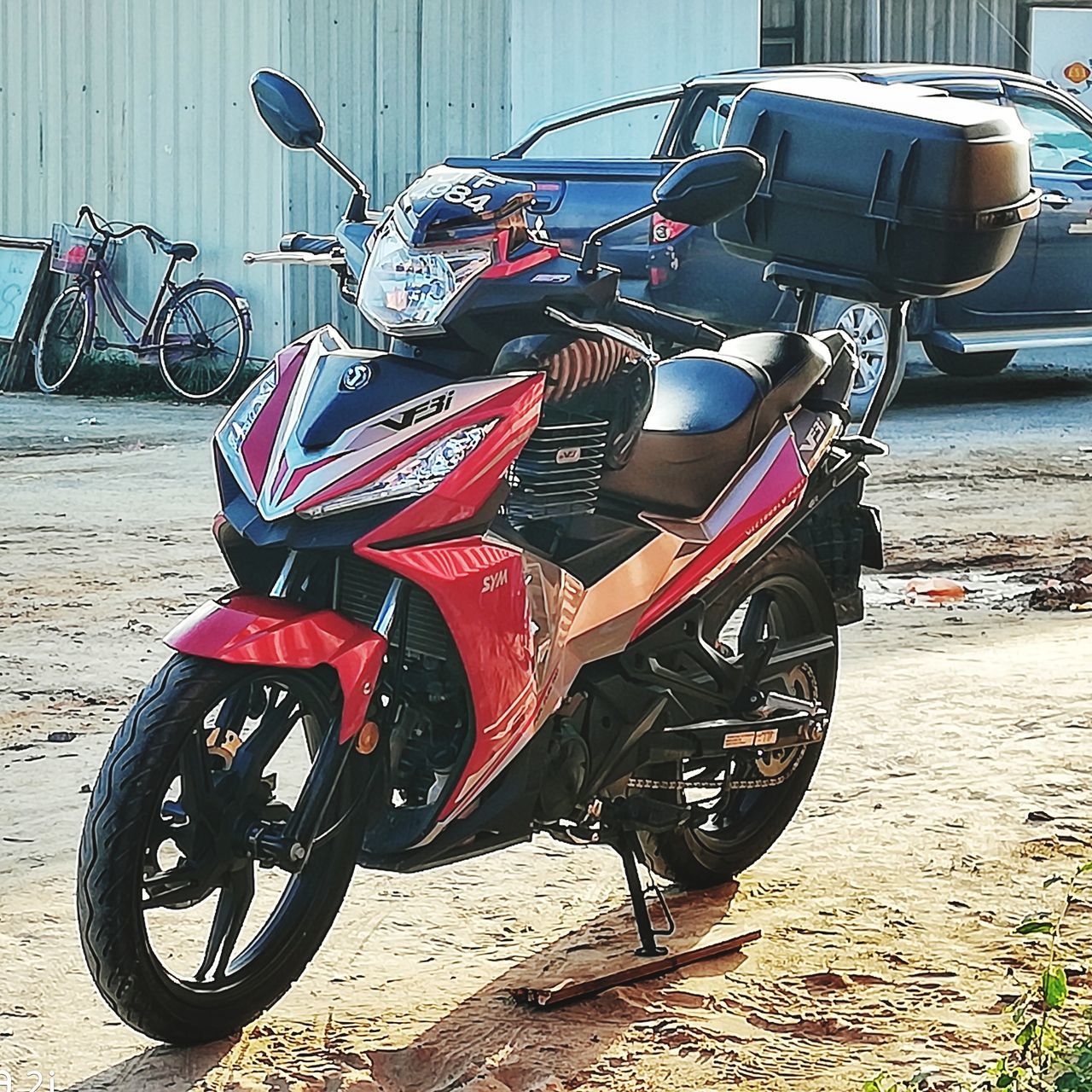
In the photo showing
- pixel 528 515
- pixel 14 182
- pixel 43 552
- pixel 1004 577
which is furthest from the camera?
pixel 14 182

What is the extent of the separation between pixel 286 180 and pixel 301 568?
35.0 feet

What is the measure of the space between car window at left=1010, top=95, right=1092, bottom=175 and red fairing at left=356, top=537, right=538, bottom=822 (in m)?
8.76

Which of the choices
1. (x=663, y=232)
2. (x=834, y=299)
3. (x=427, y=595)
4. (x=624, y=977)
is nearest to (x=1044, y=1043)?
(x=624, y=977)

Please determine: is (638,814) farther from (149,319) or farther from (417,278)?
(149,319)

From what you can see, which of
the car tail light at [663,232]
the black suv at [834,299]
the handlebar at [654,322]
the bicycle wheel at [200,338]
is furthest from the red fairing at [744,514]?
the bicycle wheel at [200,338]

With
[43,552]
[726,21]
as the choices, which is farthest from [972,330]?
[43,552]

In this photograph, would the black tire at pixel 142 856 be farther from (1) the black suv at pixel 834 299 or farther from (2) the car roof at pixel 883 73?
(2) the car roof at pixel 883 73

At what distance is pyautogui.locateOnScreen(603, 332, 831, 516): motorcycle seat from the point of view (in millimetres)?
3904

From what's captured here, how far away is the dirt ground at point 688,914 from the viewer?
11.7ft

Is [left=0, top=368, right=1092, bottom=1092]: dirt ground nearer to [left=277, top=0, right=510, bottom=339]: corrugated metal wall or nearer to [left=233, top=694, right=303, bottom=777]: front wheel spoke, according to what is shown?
[left=233, top=694, right=303, bottom=777]: front wheel spoke

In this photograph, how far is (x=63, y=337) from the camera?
49.2 ft

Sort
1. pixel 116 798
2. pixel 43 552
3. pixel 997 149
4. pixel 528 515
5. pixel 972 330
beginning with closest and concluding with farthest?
pixel 116 798, pixel 528 515, pixel 997 149, pixel 43 552, pixel 972 330

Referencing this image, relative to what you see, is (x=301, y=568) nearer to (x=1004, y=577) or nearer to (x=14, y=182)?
(x=1004, y=577)

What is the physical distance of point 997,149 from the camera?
475 cm
